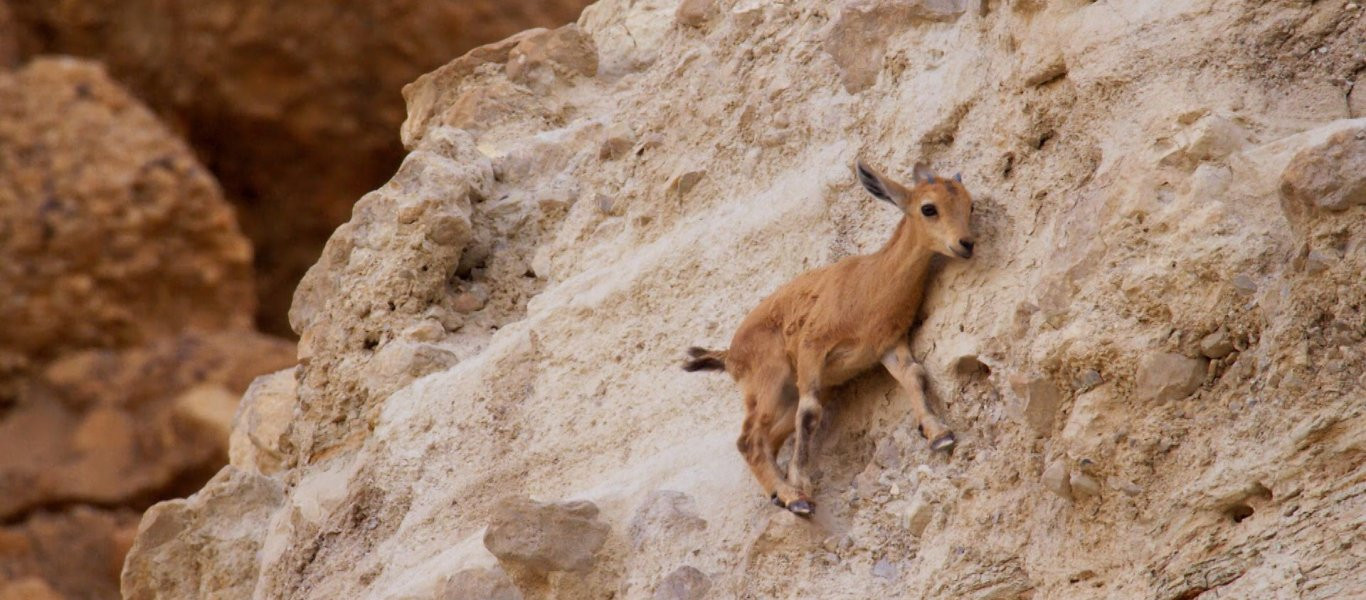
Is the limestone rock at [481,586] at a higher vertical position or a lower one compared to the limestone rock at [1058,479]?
A: lower

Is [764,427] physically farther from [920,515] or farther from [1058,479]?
[1058,479]

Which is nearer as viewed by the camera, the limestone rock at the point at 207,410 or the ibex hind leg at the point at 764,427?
the ibex hind leg at the point at 764,427

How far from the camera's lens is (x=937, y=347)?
5023 millimetres

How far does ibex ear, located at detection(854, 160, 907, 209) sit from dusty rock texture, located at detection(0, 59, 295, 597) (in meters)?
A: 10.4

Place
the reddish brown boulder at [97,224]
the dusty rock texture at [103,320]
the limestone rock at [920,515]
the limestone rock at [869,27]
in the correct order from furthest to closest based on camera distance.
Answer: the reddish brown boulder at [97,224] < the dusty rock texture at [103,320] < the limestone rock at [869,27] < the limestone rock at [920,515]

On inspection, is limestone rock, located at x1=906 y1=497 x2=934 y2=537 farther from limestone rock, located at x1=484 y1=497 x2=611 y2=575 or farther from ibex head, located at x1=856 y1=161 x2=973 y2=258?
limestone rock, located at x1=484 y1=497 x2=611 y2=575

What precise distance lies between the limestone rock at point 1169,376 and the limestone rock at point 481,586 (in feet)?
6.87

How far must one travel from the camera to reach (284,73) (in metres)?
16.7

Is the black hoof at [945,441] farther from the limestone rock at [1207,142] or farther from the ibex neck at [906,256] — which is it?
the limestone rock at [1207,142]

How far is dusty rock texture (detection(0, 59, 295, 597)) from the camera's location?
577 inches

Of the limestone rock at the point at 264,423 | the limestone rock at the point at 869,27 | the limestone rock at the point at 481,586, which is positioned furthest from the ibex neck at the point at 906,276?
the limestone rock at the point at 264,423

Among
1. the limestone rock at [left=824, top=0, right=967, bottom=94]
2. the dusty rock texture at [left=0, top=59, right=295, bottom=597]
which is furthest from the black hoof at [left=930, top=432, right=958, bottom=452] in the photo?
the dusty rock texture at [left=0, top=59, right=295, bottom=597]

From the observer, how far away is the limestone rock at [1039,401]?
4582 millimetres

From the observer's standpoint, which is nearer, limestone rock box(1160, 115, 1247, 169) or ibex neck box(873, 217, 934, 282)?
limestone rock box(1160, 115, 1247, 169)
